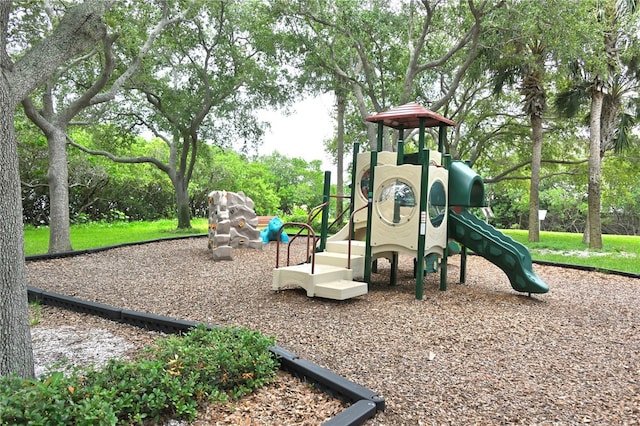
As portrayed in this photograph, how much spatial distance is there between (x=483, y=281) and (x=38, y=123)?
867cm

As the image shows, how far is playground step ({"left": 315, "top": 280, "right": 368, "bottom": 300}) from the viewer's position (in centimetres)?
493

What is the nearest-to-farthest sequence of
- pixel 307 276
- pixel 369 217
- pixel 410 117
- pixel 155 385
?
1. pixel 155 385
2. pixel 307 276
3. pixel 369 217
4. pixel 410 117

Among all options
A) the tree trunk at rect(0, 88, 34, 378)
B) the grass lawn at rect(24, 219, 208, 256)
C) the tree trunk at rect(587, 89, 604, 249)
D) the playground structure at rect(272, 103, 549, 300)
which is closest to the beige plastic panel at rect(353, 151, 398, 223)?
the playground structure at rect(272, 103, 549, 300)

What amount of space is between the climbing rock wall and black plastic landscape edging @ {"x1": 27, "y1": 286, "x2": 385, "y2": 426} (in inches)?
161

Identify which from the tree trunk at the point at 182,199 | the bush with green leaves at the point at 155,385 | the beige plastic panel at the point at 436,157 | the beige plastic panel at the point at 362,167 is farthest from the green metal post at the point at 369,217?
the tree trunk at the point at 182,199

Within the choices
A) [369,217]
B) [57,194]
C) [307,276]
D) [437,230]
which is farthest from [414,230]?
[57,194]

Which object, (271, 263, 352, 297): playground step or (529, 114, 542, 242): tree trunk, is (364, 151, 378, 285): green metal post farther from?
(529, 114, 542, 242): tree trunk

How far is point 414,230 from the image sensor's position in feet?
18.3

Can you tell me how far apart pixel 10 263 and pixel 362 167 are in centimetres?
512

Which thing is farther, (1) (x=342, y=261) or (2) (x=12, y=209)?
(1) (x=342, y=261)

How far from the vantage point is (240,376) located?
2.64 m

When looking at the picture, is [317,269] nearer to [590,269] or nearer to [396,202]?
[396,202]

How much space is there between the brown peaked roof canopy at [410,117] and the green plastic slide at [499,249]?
1.34m

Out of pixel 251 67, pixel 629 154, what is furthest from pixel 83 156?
pixel 629 154
